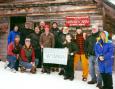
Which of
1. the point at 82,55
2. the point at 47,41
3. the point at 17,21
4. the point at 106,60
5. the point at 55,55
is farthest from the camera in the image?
the point at 17,21

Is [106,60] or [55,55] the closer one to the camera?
[106,60]

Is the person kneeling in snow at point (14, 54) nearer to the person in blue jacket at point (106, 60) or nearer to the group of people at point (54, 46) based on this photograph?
the group of people at point (54, 46)

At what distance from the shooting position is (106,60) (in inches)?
362

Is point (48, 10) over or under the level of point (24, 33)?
over

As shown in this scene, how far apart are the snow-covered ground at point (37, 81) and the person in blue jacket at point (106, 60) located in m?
0.70

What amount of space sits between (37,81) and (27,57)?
1598 mm

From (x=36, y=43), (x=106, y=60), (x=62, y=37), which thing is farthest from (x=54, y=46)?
(x=106, y=60)

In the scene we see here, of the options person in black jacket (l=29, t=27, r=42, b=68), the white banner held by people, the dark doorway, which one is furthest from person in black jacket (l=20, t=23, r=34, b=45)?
the dark doorway

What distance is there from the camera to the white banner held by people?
11.2 meters

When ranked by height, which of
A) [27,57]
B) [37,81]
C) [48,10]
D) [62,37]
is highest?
[48,10]

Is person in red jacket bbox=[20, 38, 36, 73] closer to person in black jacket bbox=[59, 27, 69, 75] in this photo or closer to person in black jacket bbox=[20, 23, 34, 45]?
person in black jacket bbox=[20, 23, 34, 45]

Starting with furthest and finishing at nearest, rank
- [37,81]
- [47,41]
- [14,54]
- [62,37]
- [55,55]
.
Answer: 1. [14,54]
2. [47,41]
3. [55,55]
4. [62,37]
5. [37,81]

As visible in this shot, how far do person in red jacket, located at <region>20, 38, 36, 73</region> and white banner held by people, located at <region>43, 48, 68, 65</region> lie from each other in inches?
18.8

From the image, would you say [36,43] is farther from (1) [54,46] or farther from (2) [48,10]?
(2) [48,10]
